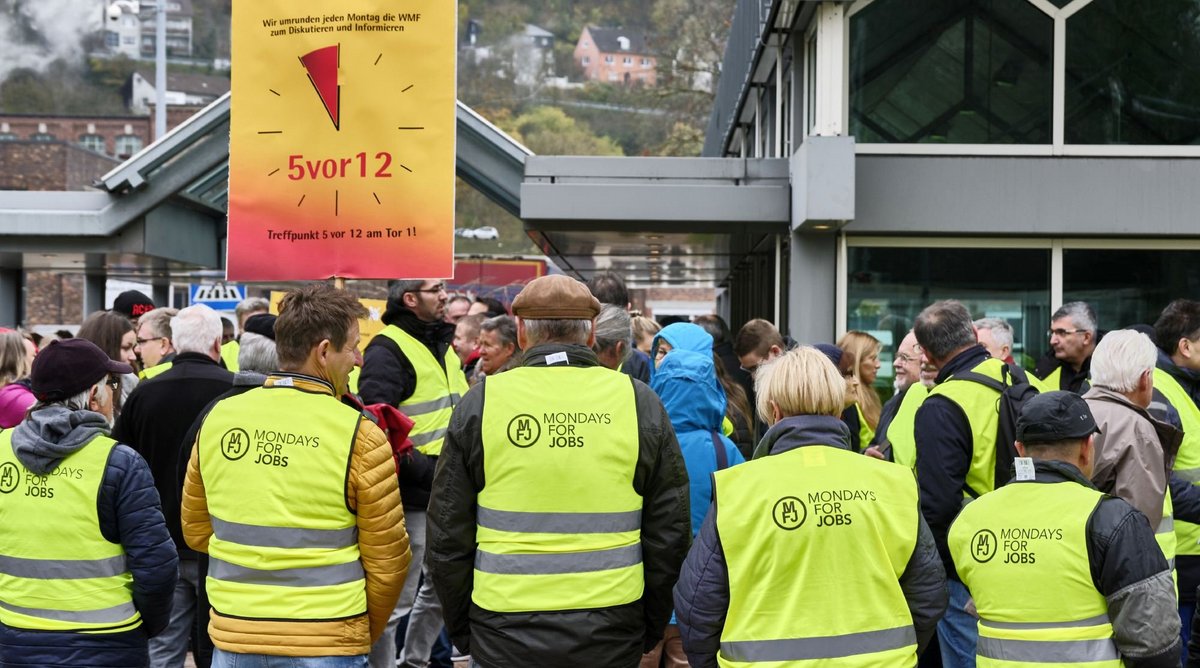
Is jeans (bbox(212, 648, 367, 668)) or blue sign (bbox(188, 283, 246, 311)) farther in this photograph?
blue sign (bbox(188, 283, 246, 311))

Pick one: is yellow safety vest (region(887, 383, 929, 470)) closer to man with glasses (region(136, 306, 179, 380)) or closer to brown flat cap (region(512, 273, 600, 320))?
brown flat cap (region(512, 273, 600, 320))

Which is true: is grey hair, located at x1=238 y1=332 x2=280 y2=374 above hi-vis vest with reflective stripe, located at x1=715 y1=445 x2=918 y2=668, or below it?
above

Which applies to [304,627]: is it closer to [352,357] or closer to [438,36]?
[352,357]

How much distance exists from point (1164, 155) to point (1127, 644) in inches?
322

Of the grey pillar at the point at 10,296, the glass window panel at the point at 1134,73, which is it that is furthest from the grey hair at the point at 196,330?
the grey pillar at the point at 10,296

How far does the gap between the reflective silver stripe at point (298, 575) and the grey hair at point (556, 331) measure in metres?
0.97

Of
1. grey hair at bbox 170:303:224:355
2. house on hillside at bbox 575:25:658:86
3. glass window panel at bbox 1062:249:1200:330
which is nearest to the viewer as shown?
grey hair at bbox 170:303:224:355

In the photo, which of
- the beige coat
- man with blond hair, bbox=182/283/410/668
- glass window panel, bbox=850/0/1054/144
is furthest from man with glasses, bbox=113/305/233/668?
glass window panel, bbox=850/0/1054/144

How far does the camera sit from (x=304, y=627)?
416 cm

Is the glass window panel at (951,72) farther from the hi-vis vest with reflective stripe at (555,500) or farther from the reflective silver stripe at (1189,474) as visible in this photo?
the hi-vis vest with reflective stripe at (555,500)

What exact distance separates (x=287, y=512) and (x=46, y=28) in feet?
551

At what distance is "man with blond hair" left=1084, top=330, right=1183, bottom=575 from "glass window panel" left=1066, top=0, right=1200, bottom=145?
6405 millimetres

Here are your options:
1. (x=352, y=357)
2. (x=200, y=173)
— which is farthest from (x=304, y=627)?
(x=200, y=173)

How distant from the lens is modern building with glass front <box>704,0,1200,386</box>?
35.6ft
